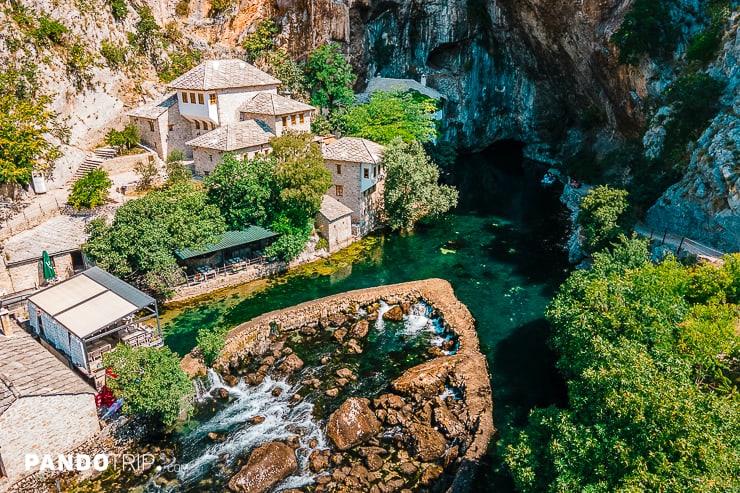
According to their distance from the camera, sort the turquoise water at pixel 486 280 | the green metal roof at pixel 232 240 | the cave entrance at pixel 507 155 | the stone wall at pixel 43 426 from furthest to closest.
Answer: the cave entrance at pixel 507 155 → the green metal roof at pixel 232 240 → the turquoise water at pixel 486 280 → the stone wall at pixel 43 426

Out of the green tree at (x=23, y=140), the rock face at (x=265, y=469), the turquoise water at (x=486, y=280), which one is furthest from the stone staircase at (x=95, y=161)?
the rock face at (x=265, y=469)

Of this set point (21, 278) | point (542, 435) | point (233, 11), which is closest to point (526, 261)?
point (542, 435)

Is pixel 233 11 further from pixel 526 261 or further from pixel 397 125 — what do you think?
pixel 526 261

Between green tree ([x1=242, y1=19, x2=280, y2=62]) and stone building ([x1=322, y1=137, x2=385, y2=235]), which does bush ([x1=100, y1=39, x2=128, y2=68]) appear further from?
stone building ([x1=322, y1=137, x2=385, y2=235])

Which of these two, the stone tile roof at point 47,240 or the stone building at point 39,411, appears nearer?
the stone building at point 39,411

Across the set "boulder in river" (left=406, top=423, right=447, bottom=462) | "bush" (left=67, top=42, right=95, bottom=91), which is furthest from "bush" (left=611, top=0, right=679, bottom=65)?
"bush" (left=67, top=42, right=95, bottom=91)

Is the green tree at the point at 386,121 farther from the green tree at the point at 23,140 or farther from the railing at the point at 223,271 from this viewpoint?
the green tree at the point at 23,140
